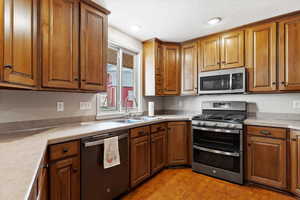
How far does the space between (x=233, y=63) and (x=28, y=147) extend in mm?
2845

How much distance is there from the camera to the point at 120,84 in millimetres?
2822

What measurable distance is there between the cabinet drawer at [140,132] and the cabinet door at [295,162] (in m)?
1.84

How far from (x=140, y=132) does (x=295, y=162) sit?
1958 millimetres

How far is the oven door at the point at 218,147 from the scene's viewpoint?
2.25 meters

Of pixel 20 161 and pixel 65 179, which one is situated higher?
pixel 20 161

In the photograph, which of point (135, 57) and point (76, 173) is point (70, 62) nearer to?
point (76, 173)

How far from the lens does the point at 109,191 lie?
5.67ft

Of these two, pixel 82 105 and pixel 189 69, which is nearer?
pixel 82 105

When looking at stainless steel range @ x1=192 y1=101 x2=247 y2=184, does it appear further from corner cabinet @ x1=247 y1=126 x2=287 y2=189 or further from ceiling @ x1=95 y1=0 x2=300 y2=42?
ceiling @ x1=95 y1=0 x2=300 y2=42

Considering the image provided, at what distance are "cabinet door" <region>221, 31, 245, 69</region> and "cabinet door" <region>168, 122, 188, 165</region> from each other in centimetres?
129

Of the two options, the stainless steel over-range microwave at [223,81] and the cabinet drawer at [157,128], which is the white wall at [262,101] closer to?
the stainless steel over-range microwave at [223,81]

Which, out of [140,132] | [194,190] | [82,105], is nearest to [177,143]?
[194,190]

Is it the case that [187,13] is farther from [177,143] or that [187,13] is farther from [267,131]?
[177,143]

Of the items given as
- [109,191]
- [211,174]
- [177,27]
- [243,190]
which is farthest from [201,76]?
[109,191]
